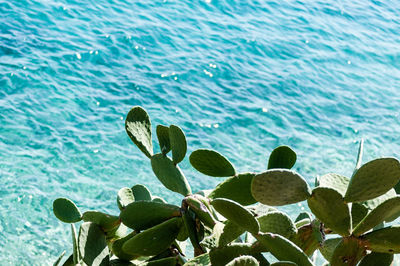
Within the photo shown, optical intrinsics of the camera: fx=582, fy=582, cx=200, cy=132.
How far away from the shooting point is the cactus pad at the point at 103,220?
898 mm

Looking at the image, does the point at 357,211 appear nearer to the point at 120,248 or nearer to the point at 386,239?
the point at 386,239

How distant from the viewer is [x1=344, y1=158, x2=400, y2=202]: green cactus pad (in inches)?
28.0

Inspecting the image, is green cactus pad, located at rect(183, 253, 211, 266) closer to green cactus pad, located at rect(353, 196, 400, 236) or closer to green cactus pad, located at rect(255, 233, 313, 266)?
green cactus pad, located at rect(255, 233, 313, 266)

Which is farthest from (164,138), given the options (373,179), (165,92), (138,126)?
(165,92)

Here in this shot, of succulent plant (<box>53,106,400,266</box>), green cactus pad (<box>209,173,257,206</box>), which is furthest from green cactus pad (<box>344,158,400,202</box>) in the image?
green cactus pad (<box>209,173,257,206</box>)

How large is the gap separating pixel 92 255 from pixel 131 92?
6.03 meters

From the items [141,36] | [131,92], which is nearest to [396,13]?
[141,36]

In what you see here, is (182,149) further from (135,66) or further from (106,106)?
(135,66)


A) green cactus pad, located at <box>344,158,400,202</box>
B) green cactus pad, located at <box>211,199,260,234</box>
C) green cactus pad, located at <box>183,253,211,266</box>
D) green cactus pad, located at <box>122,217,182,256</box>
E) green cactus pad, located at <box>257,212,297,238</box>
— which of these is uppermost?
green cactus pad, located at <box>344,158,400,202</box>

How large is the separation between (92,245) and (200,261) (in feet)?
0.63

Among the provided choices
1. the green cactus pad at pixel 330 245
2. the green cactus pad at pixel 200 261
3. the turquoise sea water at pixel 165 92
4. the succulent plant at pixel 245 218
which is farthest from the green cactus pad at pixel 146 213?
the turquoise sea water at pixel 165 92

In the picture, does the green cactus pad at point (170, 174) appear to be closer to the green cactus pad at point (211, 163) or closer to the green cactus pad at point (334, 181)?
the green cactus pad at point (211, 163)

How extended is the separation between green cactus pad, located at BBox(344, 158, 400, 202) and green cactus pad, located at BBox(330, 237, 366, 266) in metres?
0.06

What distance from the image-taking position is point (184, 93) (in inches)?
274
